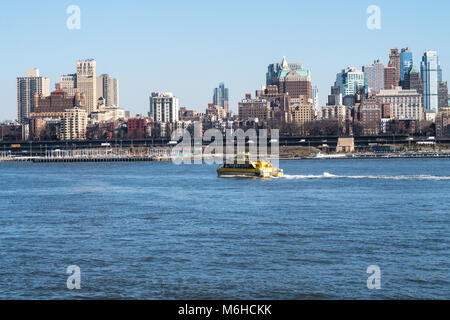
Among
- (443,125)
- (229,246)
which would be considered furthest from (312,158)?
(229,246)

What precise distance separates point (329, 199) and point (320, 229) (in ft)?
43.4

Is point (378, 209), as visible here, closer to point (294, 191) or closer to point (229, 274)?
point (294, 191)

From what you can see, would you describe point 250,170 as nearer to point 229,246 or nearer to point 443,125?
point 229,246

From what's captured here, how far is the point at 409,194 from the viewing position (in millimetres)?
40812

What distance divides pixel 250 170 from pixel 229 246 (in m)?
40.3

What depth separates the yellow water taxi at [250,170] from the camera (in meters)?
60.5

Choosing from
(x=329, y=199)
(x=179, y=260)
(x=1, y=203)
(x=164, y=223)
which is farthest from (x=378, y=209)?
(x=1, y=203)

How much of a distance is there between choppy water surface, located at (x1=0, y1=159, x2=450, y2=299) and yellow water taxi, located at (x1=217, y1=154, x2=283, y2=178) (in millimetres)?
19979

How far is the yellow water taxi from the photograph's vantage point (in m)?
60.5

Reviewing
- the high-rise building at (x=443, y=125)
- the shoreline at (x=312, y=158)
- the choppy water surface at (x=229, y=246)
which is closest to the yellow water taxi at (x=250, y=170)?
the choppy water surface at (x=229, y=246)

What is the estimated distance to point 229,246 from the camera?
70.1ft
